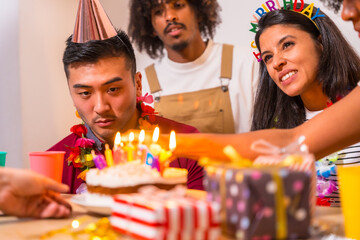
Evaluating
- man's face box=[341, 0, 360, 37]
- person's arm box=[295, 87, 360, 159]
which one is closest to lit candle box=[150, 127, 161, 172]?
person's arm box=[295, 87, 360, 159]

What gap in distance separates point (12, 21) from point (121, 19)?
87 centimetres

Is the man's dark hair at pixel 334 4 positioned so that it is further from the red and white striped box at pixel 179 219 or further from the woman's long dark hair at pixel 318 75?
the red and white striped box at pixel 179 219

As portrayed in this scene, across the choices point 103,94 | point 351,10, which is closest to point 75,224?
point 351,10

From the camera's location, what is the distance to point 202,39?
2418mm

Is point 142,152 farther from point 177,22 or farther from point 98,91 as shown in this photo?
point 177,22

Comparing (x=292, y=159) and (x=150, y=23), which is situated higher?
(x=150, y=23)

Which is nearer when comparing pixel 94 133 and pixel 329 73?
pixel 329 73

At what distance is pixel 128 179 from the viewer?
1.12 meters

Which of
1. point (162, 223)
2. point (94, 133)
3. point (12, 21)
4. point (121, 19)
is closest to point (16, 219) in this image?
point (162, 223)

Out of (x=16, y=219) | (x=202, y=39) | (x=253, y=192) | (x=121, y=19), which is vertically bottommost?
(x=16, y=219)

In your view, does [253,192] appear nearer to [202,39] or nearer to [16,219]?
[16,219]

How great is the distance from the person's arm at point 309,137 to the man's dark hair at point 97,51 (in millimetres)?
1052

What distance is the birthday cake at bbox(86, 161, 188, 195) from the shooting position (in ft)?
3.70

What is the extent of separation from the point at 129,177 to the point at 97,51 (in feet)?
4.14
